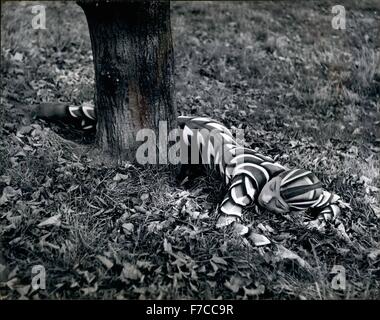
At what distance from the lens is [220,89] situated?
6668mm

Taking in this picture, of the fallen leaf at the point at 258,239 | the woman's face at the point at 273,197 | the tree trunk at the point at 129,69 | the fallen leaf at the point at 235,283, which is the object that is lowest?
the fallen leaf at the point at 235,283

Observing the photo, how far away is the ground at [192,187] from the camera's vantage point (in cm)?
335

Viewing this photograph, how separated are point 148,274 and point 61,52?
5.09 m

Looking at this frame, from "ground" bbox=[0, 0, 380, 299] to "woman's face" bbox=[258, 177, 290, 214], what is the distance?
108mm

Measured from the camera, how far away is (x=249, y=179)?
4.02m

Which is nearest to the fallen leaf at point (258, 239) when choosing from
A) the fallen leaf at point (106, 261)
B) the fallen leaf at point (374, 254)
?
the fallen leaf at point (374, 254)

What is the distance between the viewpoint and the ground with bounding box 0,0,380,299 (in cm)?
335

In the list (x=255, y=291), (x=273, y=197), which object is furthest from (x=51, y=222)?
(x=273, y=197)

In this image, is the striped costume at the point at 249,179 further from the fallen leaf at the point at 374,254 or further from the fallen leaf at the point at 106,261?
the fallen leaf at the point at 106,261

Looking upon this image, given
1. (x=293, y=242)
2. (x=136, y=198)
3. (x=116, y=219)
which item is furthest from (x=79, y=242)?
(x=293, y=242)

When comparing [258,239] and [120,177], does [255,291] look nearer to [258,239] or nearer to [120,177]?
[258,239]

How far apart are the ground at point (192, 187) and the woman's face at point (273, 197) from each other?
108 mm

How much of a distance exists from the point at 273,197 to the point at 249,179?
26 cm
